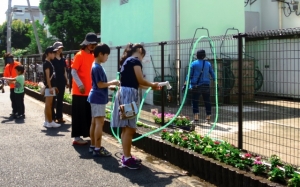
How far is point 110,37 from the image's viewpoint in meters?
16.9

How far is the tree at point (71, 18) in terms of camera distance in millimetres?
31422

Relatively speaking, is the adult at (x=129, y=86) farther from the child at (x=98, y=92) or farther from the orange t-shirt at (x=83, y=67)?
the orange t-shirt at (x=83, y=67)

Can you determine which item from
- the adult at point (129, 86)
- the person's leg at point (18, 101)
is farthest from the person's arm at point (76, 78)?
the person's leg at point (18, 101)

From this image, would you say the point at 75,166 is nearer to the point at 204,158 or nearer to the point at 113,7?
the point at 204,158

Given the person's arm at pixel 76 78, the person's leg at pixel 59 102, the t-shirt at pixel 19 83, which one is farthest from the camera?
the t-shirt at pixel 19 83

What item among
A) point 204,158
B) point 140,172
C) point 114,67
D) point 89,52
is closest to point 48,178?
point 140,172

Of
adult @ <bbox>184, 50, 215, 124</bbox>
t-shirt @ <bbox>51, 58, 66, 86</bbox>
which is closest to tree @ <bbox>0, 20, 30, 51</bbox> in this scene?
t-shirt @ <bbox>51, 58, 66, 86</bbox>

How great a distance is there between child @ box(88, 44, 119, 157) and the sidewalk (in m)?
0.30

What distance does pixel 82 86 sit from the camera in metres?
7.25

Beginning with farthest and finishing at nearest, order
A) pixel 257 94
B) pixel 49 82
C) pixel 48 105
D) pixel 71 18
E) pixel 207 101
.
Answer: pixel 71 18
pixel 48 105
pixel 49 82
pixel 207 101
pixel 257 94

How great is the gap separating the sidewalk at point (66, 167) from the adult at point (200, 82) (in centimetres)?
152

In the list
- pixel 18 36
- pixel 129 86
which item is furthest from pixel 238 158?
pixel 18 36

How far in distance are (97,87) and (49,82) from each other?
2.94m

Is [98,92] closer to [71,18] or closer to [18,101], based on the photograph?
[18,101]
